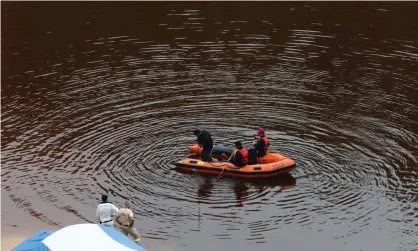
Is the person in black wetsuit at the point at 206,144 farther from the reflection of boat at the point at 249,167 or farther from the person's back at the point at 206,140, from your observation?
the reflection of boat at the point at 249,167

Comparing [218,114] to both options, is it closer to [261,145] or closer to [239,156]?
[261,145]

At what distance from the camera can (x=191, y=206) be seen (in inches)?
883

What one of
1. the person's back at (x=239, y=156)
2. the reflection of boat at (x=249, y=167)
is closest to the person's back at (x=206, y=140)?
the reflection of boat at (x=249, y=167)

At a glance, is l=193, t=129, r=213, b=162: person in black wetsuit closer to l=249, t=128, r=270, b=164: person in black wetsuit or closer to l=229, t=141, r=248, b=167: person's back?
l=229, t=141, r=248, b=167: person's back

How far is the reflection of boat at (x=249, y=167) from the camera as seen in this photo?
942 inches

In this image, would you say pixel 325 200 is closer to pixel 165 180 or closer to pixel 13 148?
pixel 165 180

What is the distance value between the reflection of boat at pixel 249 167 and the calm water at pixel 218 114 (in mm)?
326

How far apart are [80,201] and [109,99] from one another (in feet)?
29.2

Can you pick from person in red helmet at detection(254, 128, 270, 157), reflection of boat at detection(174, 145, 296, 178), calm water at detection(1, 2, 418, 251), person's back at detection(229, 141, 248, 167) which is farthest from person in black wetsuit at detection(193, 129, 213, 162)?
person in red helmet at detection(254, 128, 270, 157)

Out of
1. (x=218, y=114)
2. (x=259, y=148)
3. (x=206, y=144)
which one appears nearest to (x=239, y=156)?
(x=259, y=148)

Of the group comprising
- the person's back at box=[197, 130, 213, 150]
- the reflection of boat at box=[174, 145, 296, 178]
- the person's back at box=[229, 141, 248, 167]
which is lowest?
the reflection of boat at box=[174, 145, 296, 178]

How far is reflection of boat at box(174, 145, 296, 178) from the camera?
23938mm

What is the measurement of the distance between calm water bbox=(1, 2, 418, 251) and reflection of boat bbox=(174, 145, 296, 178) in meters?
0.33

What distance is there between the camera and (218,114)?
2911 centimetres
